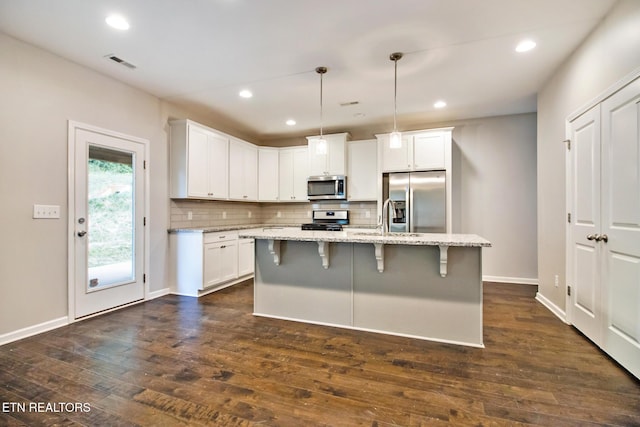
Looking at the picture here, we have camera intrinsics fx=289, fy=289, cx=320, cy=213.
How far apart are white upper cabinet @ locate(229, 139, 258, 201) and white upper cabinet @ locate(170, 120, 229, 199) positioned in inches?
13.8

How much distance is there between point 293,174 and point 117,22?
3.54 meters

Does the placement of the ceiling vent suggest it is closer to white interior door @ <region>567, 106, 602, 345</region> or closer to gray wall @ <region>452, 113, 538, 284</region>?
white interior door @ <region>567, 106, 602, 345</region>

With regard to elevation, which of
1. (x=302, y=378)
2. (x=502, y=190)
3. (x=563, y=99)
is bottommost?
(x=302, y=378)

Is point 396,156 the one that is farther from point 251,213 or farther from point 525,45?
point 251,213

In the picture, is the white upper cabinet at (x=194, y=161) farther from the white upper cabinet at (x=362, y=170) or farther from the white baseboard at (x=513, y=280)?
the white baseboard at (x=513, y=280)

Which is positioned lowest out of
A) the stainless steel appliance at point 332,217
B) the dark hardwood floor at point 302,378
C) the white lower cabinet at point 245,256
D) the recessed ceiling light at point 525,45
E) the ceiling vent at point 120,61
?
the dark hardwood floor at point 302,378

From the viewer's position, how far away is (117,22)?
7.74 feet

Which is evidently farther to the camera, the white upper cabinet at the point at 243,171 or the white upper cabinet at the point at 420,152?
the white upper cabinet at the point at 243,171

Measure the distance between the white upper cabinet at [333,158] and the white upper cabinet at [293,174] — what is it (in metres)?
0.28

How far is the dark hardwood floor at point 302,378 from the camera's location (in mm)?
1626

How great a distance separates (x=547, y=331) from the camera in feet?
9.04

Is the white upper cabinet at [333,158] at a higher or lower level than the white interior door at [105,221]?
higher

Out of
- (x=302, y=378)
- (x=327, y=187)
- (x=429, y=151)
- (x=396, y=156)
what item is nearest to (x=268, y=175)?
(x=327, y=187)

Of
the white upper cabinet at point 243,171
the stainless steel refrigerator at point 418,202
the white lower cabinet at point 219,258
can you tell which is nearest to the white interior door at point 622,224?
the stainless steel refrigerator at point 418,202
